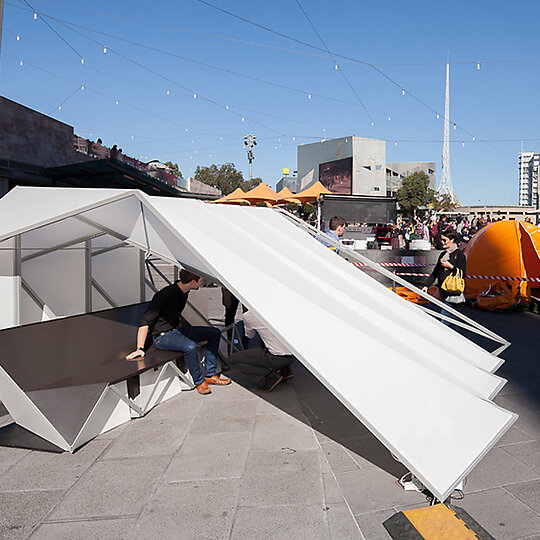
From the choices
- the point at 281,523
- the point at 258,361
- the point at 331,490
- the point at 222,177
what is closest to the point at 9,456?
the point at 281,523

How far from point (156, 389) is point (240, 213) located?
219 centimetres

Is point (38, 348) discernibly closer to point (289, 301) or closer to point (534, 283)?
point (289, 301)

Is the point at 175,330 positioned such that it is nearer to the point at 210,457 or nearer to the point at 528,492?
the point at 210,457

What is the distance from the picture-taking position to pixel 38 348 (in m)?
4.64

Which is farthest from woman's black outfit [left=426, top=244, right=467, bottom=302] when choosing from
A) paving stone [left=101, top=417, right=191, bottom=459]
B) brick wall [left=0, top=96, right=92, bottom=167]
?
brick wall [left=0, top=96, right=92, bottom=167]

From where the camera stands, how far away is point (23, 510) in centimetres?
300

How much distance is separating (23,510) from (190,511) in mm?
1088

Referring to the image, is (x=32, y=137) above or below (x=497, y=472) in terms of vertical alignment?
above

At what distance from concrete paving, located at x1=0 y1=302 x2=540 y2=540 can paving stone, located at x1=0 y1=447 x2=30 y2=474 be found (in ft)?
0.05

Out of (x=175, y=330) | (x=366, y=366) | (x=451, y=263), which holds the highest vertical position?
(x=451, y=263)

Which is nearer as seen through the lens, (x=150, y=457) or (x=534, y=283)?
(x=150, y=457)

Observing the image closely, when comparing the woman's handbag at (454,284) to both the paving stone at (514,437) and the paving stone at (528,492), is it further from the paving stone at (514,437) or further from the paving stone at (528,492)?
the paving stone at (528,492)

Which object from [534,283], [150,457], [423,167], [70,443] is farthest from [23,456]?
[423,167]

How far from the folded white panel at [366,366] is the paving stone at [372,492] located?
36cm
